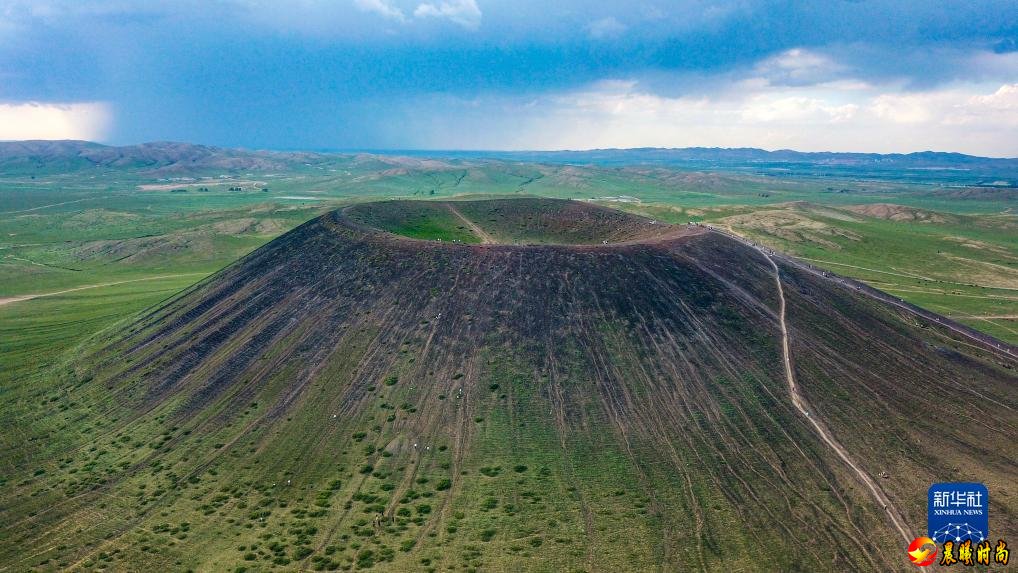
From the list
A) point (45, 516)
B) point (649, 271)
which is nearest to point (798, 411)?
point (649, 271)

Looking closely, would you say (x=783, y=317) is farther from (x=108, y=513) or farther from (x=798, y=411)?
(x=108, y=513)

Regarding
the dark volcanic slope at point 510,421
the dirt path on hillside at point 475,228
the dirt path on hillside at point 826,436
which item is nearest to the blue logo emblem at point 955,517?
the dark volcanic slope at point 510,421

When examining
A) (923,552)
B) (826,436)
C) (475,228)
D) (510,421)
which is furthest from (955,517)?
(475,228)

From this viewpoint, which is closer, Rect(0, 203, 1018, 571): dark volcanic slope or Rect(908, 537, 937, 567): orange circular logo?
Rect(908, 537, 937, 567): orange circular logo

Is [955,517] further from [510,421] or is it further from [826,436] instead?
[510,421]

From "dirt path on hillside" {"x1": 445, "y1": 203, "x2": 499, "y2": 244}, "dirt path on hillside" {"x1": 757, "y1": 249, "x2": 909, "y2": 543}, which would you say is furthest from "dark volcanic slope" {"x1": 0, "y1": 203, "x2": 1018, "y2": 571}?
"dirt path on hillside" {"x1": 445, "y1": 203, "x2": 499, "y2": 244}

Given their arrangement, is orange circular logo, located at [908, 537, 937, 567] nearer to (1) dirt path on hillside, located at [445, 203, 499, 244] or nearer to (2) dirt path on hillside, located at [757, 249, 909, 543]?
(2) dirt path on hillside, located at [757, 249, 909, 543]
